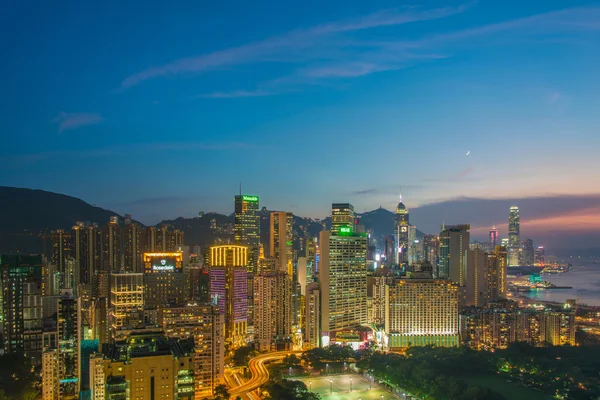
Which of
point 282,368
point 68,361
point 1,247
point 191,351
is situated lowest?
point 282,368

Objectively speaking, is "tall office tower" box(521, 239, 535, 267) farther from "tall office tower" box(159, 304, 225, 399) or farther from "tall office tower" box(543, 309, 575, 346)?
"tall office tower" box(159, 304, 225, 399)

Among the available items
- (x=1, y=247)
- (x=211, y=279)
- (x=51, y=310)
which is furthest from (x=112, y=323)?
(x=1, y=247)

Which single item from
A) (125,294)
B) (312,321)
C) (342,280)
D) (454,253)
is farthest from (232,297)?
(454,253)

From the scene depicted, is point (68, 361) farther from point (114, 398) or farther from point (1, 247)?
point (1, 247)

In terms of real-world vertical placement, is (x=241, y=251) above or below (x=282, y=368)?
above

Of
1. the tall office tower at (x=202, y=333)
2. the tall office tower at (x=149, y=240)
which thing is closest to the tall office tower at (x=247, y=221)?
the tall office tower at (x=149, y=240)

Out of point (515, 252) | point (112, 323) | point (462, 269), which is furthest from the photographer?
point (515, 252)

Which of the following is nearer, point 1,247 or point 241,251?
point 1,247
